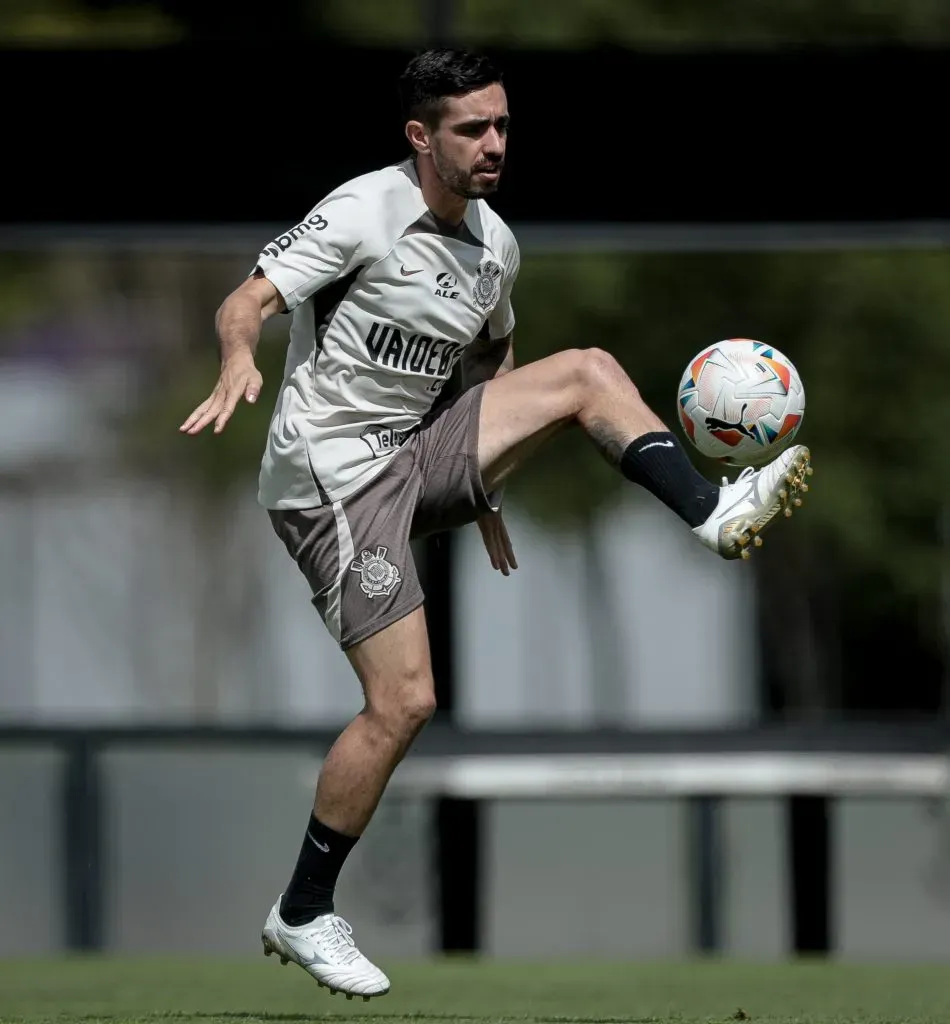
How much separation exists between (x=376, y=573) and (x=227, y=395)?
0.76 metres

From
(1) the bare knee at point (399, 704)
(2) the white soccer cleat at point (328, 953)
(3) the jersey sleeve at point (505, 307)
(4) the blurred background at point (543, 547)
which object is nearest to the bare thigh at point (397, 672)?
(1) the bare knee at point (399, 704)

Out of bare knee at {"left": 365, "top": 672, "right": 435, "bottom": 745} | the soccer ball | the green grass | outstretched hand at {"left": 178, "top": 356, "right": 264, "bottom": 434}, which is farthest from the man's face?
the green grass

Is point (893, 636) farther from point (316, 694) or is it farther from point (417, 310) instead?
point (417, 310)

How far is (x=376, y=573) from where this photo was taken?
5.39 metres

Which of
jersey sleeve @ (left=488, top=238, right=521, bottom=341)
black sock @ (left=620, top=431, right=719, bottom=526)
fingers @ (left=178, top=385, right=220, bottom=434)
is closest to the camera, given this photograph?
fingers @ (left=178, top=385, right=220, bottom=434)

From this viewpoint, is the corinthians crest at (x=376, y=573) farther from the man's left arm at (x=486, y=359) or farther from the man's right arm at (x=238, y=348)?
the man's left arm at (x=486, y=359)

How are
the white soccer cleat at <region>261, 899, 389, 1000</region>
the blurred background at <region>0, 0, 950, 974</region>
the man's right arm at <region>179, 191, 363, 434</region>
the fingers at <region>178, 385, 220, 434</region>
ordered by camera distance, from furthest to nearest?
1. the blurred background at <region>0, 0, 950, 974</region>
2. the white soccer cleat at <region>261, 899, 389, 1000</region>
3. the man's right arm at <region>179, 191, 363, 434</region>
4. the fingers at <region>178, 385, 220, 434</region>

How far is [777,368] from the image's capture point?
17.9 feet

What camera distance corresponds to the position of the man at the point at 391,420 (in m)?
5.32

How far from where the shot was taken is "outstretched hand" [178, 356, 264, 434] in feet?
15.4

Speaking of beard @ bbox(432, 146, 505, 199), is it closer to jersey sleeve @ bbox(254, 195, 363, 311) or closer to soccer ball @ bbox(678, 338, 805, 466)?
jersey sleeve @ bbox(254, 195, 363, 311)

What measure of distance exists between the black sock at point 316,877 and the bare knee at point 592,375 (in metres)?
1.23


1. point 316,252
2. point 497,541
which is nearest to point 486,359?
point 497,541

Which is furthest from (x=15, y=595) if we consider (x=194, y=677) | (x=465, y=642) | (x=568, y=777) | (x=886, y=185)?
(x=886, y=185)
